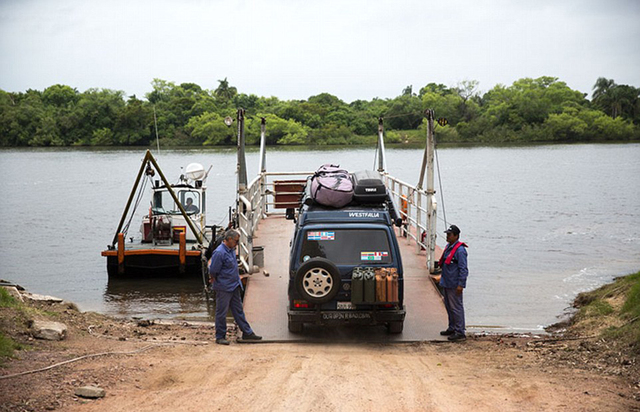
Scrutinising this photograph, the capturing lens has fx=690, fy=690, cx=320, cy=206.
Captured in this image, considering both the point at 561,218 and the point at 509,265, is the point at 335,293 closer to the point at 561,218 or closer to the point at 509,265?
the point at 509,265

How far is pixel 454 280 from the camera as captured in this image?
9.71 m

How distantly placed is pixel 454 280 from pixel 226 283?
3183 millimetres

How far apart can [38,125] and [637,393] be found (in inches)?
4026

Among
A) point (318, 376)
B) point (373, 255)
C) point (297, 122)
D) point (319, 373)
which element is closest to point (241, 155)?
point (373, 255)

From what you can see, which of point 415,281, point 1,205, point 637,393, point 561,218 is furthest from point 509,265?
point 1,205

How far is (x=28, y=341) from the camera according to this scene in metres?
8.70

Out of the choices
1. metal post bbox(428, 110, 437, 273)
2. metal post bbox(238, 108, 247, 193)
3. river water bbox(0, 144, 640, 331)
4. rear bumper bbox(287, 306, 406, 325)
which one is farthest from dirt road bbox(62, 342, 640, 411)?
river water bbox(0, 144, 640, 331)

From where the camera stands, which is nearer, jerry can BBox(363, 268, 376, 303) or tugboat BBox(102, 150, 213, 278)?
jerry can BBox(363, 268, 376, 303)

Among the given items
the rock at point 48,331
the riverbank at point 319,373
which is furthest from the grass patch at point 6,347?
the rock at point 48,331

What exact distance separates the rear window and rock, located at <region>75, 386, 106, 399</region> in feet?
11.6

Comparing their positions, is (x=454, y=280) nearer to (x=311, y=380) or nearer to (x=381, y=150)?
(x=311, y=380)

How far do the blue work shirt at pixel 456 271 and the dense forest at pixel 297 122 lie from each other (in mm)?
79992

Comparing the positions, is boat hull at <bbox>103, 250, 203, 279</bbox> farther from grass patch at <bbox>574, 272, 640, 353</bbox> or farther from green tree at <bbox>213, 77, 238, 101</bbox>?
green tree at <bbox>213, 77, 238, 101</bbox>

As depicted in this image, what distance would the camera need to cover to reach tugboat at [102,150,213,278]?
18.6m
